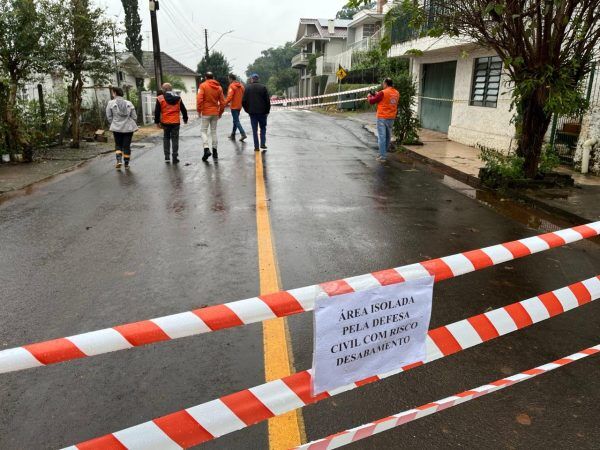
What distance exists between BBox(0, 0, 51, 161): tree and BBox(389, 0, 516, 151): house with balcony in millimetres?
9056

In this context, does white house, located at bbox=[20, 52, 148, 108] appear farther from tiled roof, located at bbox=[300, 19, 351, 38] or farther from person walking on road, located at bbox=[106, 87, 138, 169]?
tiled roof, located at bbox=[300, 19, 351, 38]

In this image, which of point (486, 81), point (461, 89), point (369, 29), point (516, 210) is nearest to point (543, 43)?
point (516, 210)

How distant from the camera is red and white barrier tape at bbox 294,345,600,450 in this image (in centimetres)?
231

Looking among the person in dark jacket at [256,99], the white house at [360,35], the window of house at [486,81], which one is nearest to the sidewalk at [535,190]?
the window of house at [486,81]

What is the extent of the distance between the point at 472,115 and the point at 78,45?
472 inches

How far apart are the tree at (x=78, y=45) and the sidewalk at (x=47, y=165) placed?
731 millimetres

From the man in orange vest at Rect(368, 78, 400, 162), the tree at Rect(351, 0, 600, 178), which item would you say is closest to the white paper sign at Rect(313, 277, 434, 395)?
the tree at Rect(351, 0, 600, 178)

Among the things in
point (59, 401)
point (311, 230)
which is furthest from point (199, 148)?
point (59, 401)

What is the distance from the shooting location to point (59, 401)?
9.46ft

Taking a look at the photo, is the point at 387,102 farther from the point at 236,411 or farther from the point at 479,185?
the point at 236,411

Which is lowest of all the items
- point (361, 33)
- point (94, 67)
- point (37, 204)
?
point (37, 204)

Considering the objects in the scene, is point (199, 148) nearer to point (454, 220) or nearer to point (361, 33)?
point (454, 220)

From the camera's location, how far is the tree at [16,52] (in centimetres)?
1106

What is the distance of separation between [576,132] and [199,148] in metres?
9.72
